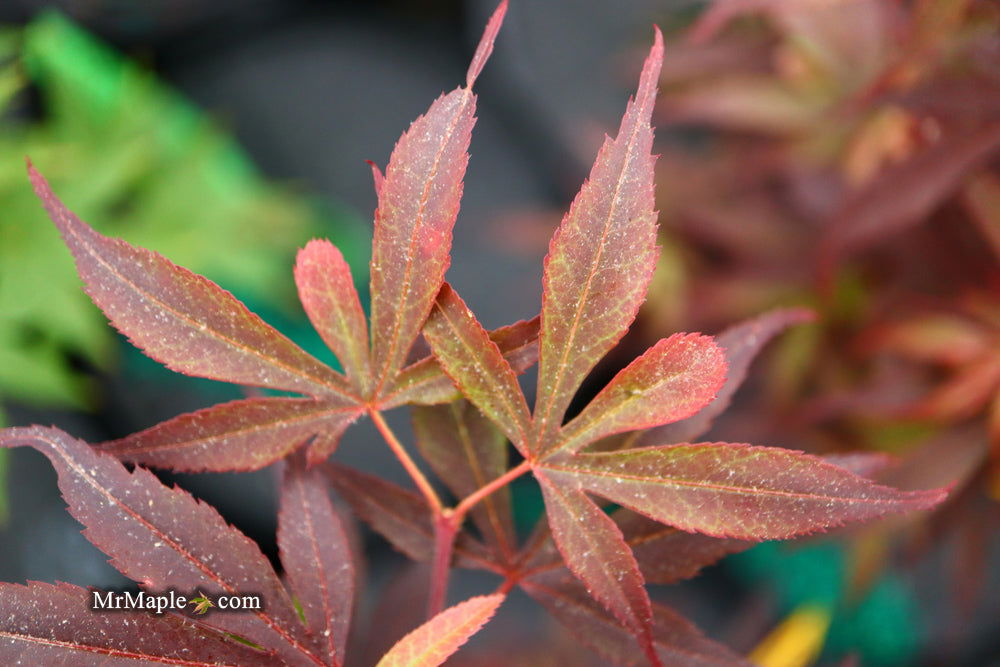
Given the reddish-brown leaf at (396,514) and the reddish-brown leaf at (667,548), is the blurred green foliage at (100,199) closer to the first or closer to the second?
the reddish-brown leaf at (396,514)

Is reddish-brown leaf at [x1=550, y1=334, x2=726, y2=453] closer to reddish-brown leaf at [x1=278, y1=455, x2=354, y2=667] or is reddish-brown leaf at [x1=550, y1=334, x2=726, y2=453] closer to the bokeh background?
reddish-brown leaf at [x1=278, y1=455, x2=354, y2=667]

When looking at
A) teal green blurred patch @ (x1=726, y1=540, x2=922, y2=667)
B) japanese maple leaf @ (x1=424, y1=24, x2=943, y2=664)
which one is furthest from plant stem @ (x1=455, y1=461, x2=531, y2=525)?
teal green blurred patch @ (x1=726, y1=540, x2=922, y2=667)

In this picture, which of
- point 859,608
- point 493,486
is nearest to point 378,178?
point 493,486

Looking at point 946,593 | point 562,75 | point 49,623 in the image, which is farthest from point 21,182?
point 946,593

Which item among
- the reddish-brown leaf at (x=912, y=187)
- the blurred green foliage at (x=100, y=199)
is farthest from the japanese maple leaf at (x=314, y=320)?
the blurred green foliage at (x=100, y=199)

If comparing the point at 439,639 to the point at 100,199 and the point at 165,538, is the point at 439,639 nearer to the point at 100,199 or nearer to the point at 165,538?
the point at 165,538
